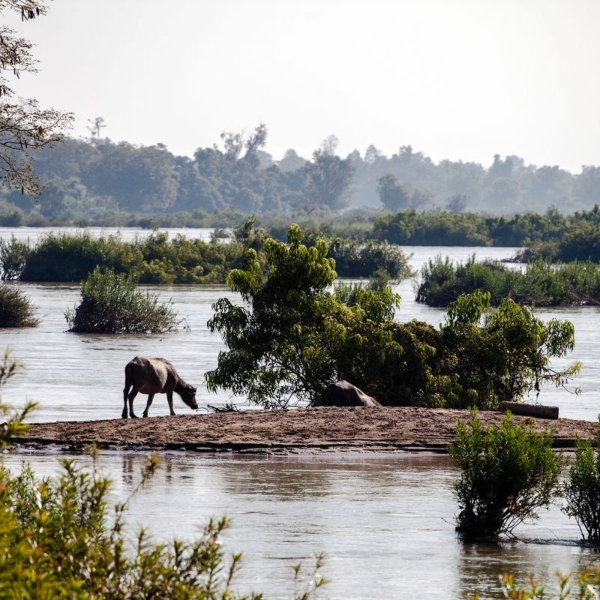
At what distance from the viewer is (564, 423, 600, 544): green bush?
11.4 metres

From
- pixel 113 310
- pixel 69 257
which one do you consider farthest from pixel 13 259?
pixel 113 310

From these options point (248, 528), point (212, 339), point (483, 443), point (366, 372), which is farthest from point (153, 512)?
point (212, 339)

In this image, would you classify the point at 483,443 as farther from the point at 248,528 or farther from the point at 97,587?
the point at 97,587

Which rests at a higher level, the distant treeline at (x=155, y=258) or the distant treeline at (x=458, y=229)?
the distant treeline at (x=458, y=229)

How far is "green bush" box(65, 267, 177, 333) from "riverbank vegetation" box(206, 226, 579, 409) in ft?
53.9

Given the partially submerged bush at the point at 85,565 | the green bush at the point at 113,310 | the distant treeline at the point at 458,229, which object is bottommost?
the green bush at the point at 113,310

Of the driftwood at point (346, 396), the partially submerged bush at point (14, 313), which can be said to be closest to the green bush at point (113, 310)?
the partially submerged bush at point (14, 313)

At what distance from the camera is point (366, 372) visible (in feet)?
64.9

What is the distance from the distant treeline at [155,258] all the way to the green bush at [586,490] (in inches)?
1880

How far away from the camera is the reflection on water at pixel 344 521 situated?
978cm

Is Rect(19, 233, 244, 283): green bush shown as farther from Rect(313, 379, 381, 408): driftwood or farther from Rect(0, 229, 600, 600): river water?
Rect(0, 229, 600, 600): river water

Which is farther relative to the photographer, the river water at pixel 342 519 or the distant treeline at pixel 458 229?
the distant treeline at pixel 458 229

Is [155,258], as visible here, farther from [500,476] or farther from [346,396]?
[500,476]

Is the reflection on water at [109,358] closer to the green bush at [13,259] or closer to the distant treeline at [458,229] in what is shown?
the green bush at [13,259]
